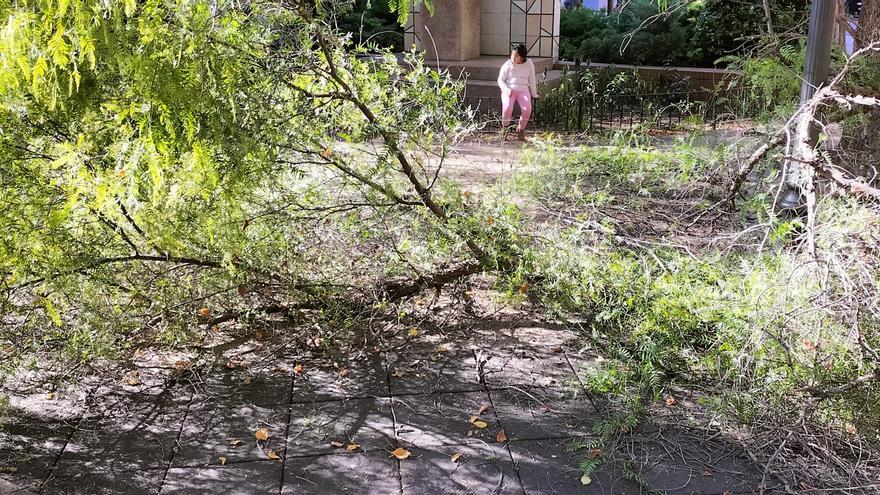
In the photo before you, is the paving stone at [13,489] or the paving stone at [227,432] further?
the paving stone at [227,432]

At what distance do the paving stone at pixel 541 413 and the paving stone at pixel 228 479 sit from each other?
1242mm

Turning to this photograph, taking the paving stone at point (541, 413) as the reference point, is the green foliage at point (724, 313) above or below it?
above

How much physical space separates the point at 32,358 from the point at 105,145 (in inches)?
54.4

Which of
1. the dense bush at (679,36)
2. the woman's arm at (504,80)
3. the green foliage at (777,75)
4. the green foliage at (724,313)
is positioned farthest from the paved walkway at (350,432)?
the dense bush at (679,36)

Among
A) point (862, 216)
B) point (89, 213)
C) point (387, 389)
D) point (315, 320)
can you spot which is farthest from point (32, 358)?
point (862, 216)

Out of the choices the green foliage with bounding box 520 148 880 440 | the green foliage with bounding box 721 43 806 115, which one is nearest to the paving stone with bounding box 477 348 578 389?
the green foliage with bounding box 520 148 880 440

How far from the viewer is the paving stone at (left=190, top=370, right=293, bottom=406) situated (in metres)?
4.67

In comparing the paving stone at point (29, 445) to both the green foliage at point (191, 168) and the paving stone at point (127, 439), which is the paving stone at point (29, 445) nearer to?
the paving stone at point (127, 439)

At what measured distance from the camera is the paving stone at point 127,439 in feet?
13.4

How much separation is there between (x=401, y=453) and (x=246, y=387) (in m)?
1.21

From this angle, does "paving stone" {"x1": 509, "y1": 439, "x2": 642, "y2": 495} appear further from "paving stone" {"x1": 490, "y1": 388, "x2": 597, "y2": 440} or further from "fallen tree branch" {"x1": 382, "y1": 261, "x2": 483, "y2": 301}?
"fallen tree branch" {"x1": 382, "y1": 261, "x2": 483, "y2": 301}

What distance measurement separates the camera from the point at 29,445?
14.0 ft

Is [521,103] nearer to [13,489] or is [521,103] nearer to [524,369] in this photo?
[524,369]

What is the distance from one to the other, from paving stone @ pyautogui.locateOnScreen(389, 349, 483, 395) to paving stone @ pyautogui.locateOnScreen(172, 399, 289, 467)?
72cm
